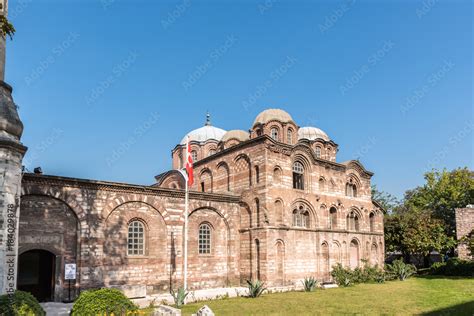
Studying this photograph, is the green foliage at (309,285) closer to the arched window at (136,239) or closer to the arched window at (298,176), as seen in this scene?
the arched window at (298,176)

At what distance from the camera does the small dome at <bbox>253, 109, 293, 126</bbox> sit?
2672cm

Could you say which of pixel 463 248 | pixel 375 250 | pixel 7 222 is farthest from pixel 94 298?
pixel 463 248

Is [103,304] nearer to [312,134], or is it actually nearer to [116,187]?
[116,187]

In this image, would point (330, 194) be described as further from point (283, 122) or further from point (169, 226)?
point (169, 226)

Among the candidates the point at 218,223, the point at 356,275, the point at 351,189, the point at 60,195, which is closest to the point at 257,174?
the point at 218,223

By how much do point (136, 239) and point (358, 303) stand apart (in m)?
10.4

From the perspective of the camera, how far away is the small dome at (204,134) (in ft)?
109

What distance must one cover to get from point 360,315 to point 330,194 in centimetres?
1309

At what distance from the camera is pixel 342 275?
78.2 feet

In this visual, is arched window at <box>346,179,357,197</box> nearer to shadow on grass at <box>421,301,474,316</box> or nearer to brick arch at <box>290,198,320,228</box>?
brick arch at <box>290,198,320,228</box>

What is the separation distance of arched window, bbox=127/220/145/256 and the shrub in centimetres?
1196

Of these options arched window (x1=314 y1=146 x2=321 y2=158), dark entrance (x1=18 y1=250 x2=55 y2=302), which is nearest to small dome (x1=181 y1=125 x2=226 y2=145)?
arched window (x1=314 y1=146 x2=321 y2=158)

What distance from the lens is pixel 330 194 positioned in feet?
85.3

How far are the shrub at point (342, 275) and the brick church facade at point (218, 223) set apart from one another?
1.52ft
